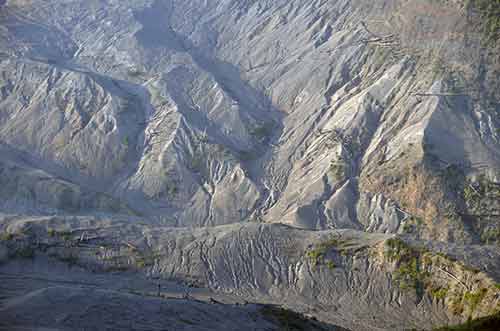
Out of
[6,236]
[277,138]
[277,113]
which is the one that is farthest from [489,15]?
[6,236]

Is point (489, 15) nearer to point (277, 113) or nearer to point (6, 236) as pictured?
point (277, 113)

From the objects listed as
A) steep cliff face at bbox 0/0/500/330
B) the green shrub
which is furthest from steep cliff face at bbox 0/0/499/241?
the green shrub

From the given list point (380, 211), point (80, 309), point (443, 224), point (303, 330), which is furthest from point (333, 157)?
point (80, 309)

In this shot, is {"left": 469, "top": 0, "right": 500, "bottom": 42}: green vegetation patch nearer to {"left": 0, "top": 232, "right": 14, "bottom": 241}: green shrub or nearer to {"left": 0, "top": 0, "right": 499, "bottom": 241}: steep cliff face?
{"left": 0, "top": 0, "right": 499, "bottom": 241}: steep cliff face

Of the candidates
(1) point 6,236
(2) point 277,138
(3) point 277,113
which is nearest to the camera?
(1) point 6,236

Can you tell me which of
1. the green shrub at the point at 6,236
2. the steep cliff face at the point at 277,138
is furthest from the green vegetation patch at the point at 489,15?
the green shrub at the point at 6,236

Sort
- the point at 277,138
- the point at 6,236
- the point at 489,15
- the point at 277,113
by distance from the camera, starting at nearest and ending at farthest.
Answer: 1. the point at 6,236
2. the point at 489,15
3. the point at 277,138
4. the point at 277,113

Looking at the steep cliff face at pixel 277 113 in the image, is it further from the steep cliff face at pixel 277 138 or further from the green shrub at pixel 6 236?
the green shrub at pixel 6 236

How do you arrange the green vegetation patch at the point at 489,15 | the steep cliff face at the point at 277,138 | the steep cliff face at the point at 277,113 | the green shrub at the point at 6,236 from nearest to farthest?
the green shrub at the point at 6,236
the steep cliff face at the point at 277,138
the steep cliff face at the point at 277,113
the green vegetation patch at the point at 489,15
